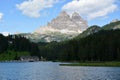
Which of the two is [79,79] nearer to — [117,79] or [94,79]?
[94,79]

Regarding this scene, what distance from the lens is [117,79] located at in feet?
270

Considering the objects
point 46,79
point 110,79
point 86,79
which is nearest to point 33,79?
point 46,79

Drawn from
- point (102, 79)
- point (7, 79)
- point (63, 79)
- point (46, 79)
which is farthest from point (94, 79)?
point (7, 79)

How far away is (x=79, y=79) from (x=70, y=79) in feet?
8.56

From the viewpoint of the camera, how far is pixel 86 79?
8519cm

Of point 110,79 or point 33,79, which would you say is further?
point 33,79

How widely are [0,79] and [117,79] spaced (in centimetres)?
3537

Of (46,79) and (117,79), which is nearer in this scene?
(117,79)

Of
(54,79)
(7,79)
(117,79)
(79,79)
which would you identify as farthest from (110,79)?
(7,79)

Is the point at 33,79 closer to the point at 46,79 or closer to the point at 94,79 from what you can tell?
the point at 46,79

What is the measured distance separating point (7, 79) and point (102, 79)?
28.7m

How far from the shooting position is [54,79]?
284 ft

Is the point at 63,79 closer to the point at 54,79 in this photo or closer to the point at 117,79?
the point at 54,79

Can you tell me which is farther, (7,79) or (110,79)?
(7,79)
